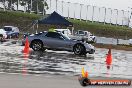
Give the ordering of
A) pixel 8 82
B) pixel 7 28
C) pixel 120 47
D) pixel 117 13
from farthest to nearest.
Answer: pixel 117 13, pixel 7 28, pixel 120 47, pixel 8 82

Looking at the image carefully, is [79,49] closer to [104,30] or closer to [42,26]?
[42,26]

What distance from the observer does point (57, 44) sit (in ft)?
87.8

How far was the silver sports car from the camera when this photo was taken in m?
26.4

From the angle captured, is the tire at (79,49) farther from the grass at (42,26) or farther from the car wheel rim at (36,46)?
the grass at (42,26)

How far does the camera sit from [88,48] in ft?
86.8

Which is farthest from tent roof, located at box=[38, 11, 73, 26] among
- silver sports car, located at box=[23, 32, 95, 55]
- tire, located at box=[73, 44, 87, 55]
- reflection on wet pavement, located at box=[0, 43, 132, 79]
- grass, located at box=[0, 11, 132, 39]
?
grass, located at box=[0, 11, 132, 39]

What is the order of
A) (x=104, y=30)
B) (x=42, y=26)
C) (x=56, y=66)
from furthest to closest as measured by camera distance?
(x=104, y=30) → (x=42, y=26) → (x=56, y=66)

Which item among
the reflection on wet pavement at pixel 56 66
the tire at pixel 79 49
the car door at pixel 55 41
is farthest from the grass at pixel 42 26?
the reflection on wet pavement at pixel 56 66

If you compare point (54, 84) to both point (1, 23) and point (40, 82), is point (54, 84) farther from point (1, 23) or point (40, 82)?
point (1, 23)

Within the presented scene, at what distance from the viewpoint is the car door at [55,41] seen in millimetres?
26578

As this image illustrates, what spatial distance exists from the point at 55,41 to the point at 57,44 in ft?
0.79

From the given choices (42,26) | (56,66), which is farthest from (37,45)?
(42,26)

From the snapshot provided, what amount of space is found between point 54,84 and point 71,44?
14.9 metres

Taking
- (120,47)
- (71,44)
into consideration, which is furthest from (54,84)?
(120,47)
